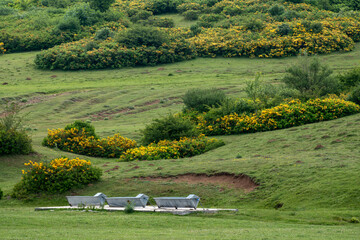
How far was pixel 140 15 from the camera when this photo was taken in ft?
242

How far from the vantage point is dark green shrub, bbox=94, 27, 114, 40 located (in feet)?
198

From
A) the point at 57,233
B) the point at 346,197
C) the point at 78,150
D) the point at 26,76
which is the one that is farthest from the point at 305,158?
the point at 26,76

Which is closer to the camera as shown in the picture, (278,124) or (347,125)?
(347,125)

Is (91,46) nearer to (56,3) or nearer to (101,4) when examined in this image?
(101,4)

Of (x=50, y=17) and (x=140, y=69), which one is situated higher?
(x=50, y=17)

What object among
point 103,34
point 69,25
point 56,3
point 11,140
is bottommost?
point 11,140

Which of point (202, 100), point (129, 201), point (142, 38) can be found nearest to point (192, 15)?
point (142, 38)

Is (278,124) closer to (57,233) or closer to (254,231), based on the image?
(254,231)

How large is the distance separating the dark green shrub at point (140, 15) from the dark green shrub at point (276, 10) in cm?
1839

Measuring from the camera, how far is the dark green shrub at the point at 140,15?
7327 cm

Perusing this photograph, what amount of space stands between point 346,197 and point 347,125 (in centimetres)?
946

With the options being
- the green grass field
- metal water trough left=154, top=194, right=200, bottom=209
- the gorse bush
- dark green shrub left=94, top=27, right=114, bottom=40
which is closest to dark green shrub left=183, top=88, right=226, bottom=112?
the green grass field

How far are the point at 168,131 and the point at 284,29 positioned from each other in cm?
3515

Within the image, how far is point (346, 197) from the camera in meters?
14.2
